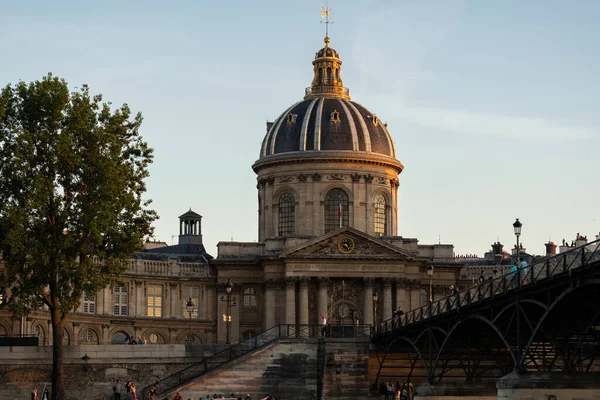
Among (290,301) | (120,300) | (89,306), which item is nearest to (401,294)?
(290,301)

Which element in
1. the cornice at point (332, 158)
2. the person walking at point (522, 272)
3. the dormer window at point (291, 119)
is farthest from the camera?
the dormer window at point (291, 119)

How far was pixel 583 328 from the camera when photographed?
5150 centimetres

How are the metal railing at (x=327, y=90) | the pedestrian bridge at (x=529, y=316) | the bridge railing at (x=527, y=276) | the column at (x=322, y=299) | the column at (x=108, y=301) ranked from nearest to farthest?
the bridge railing at (x=527, y=276) < the pedestrian bridge at (x=529, y=316) < the column at (x=322, y=299) < the column at (x=108, y=301) < the metal railing at (x=327, y=90)

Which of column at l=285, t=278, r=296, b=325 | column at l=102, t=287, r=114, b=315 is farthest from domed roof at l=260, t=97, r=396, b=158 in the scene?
column at l=102, t=287, r=114, b=315

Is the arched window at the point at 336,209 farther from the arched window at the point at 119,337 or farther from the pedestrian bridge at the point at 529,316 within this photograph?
the pedestrian bridge at the point at 529,316

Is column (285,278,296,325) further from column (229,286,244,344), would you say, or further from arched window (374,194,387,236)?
arched window (374,194,387,236)

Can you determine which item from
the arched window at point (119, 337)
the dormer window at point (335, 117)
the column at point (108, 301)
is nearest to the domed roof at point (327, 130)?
the dormer window at point (335, 117)

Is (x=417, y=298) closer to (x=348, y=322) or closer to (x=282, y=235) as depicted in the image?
(x=348, y=322)

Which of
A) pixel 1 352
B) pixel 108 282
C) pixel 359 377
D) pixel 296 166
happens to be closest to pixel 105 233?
pixel 108 282

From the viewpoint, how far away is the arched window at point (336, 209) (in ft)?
365

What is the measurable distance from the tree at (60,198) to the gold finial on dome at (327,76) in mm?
44996

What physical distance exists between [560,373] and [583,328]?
1928mm

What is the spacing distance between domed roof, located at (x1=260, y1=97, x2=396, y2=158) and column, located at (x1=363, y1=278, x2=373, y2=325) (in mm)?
13785

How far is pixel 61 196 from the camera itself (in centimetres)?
7338
